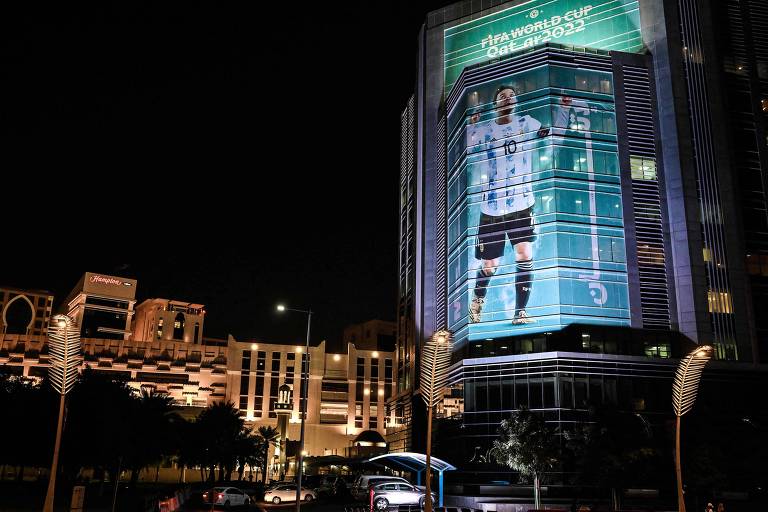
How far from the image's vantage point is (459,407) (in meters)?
69.1

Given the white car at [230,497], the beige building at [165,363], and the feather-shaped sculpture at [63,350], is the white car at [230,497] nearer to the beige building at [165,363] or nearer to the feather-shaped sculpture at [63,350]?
the feather-shaped sculpture at [63,350]

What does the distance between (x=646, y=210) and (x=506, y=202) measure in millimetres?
13471

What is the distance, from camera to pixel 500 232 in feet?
231

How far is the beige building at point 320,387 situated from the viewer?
458ft

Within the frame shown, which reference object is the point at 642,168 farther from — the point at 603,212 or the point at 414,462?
the point at 414,462

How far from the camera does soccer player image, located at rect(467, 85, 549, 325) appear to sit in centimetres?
6825

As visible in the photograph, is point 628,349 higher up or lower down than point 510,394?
higher up

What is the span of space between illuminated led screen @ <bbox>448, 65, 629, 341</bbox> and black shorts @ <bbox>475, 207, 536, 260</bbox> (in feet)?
0.33

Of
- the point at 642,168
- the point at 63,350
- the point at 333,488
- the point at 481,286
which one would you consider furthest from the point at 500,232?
the point at 63,350

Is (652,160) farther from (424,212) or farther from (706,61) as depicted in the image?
(424,212)

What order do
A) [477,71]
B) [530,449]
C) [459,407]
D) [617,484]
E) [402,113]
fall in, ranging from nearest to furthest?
[617,484], [530,449], [459,407], [477,71], [402,113]

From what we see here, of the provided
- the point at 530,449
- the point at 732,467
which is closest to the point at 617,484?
the point at 530,449

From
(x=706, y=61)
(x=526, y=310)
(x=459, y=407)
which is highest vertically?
(x=706, y=61)

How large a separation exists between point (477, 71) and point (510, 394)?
34851 millimetres
